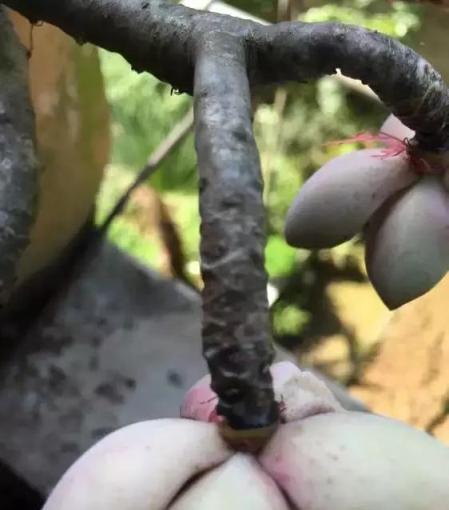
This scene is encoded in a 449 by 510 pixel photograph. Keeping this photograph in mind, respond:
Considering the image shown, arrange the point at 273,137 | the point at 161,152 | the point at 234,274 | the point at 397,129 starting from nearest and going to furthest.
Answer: the point at 234,274 < the point at 397,129 < the point at 161,152 < the point at 273,137

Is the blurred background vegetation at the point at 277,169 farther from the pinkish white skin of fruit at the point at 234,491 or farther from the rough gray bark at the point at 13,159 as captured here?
the pinkish white skin of fruit at the point at 234,491

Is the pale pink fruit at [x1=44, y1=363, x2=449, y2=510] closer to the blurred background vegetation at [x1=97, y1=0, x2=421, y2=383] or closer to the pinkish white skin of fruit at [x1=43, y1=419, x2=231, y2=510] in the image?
the pinkish white skin of fruit at [x1=43, y1=419, x2=231, y2=510]

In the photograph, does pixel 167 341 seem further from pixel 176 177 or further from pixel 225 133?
pixel 225 133

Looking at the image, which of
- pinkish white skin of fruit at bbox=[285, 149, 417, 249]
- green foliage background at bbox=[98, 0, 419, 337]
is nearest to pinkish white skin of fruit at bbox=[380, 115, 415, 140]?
pinkish white skin of fruit at bbox=[285, 149, 417, 249]

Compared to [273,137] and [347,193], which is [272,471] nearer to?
[347,193]

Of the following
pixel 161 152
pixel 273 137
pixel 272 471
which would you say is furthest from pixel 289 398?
pixel 273 137

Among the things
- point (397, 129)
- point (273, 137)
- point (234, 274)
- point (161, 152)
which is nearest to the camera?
point (234, 274)
